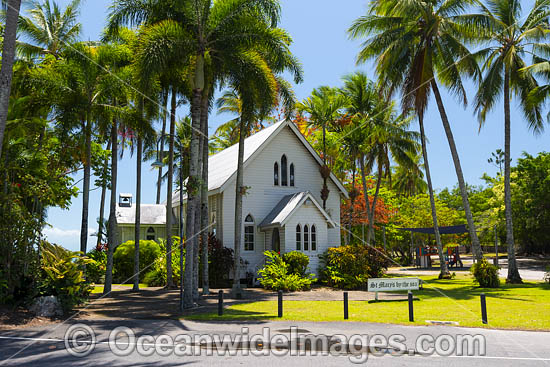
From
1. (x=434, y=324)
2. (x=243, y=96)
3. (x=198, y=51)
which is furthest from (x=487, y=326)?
(x=198, y=51)

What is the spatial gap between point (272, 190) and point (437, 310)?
1451 cm

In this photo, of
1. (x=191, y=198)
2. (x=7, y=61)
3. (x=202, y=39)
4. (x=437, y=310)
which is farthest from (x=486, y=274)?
(x=7, y=61)

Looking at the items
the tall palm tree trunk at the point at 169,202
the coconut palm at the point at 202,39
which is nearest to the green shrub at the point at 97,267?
the tall palm tree trunk at the point at 169,202

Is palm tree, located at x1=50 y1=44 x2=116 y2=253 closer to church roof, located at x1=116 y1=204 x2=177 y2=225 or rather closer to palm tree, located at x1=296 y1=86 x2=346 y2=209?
palm tree, located at x1=296 y1=86 x2=346 y2=209

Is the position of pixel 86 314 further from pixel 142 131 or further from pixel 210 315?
pixel 142 131

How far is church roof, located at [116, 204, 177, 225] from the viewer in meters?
35.3

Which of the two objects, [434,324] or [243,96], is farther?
[243,96]

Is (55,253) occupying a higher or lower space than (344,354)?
higher

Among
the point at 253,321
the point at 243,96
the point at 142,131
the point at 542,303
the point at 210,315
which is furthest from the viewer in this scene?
the point at 142,131

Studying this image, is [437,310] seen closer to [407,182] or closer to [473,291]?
[473,291]

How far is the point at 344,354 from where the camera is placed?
31.0 feet

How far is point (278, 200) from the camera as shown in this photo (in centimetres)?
2853

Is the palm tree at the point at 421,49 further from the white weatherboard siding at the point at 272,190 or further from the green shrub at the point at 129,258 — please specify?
the green shrub at the point at 129,258

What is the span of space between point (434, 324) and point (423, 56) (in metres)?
18.0
